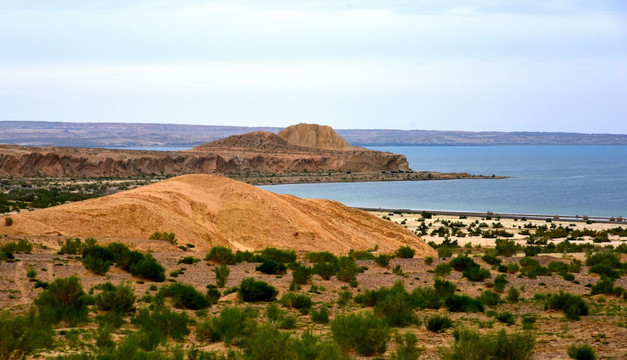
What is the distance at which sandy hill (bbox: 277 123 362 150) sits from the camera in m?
175

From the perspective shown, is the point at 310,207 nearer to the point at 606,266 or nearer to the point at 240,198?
the point at 240,198

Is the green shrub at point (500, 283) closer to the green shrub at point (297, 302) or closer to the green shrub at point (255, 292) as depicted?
the green shrub at point (297, 302)

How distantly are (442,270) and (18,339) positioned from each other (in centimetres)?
1693

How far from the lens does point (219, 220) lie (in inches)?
1362

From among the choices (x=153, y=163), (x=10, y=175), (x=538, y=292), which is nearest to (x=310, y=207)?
(x=538, y=292)

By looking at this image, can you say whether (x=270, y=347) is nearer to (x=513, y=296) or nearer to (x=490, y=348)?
(x=490, y=348)

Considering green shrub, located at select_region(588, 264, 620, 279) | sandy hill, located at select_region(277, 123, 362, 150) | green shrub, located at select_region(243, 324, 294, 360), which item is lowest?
green shrub, located at select_region(588, 264, 620, 279)

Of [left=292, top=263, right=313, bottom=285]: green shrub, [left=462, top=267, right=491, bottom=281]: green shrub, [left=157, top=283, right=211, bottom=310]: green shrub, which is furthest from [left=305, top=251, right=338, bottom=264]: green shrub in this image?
[left=157, top=283, right=211, bottom=310]: green shrub

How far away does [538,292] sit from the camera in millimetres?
22016

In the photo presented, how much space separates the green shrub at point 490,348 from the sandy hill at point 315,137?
161497mm

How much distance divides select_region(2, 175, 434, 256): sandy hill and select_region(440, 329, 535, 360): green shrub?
20365 mm

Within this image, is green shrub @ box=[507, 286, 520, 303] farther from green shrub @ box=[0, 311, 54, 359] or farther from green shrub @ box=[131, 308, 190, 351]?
green shrub @ box=[0, 311, 54, 359]

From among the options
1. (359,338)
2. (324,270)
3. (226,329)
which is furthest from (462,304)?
(226,329)

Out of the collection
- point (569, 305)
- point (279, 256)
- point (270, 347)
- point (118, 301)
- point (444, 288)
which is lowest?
point (279, 256)
